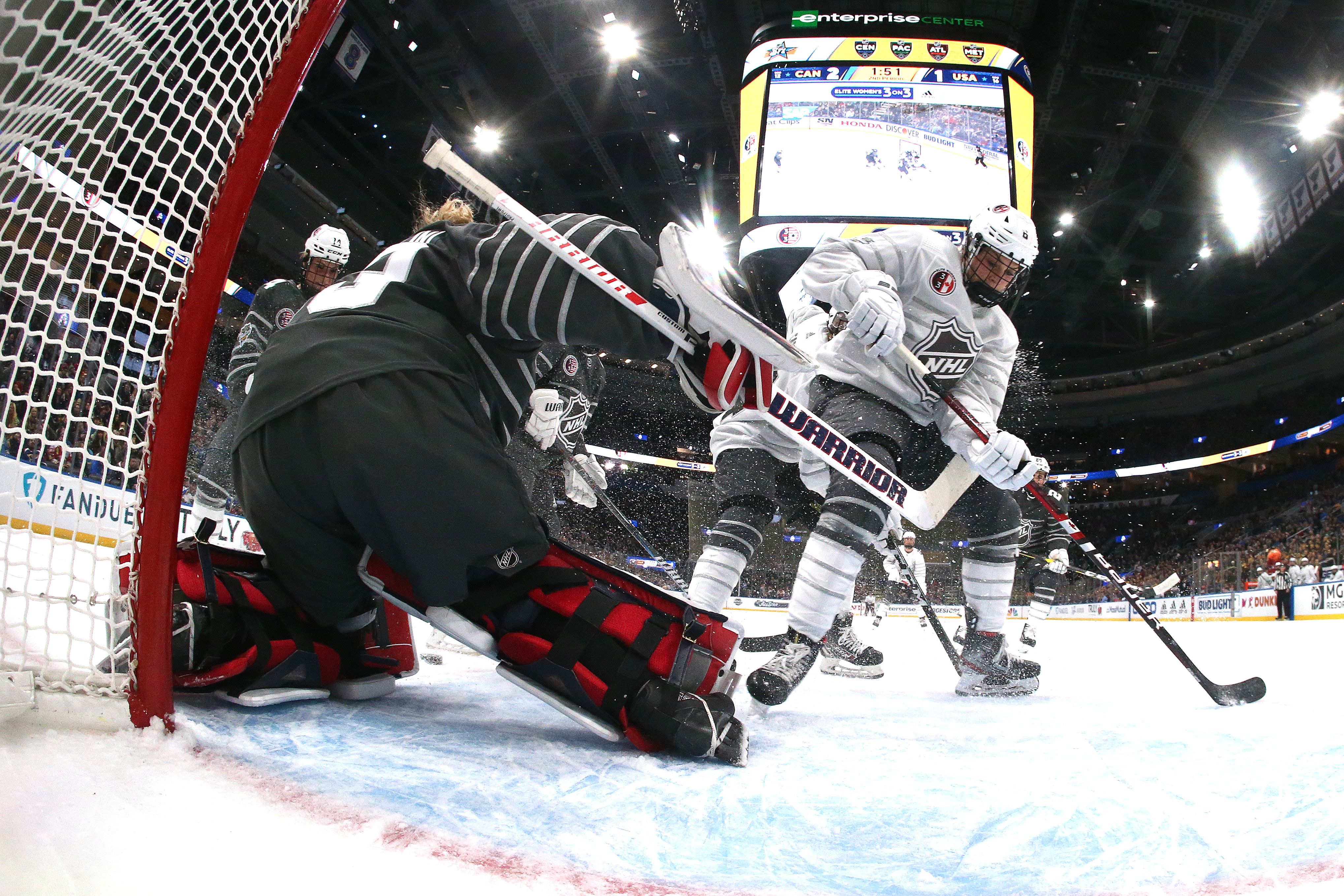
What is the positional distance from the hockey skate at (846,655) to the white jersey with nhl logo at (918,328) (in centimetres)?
90

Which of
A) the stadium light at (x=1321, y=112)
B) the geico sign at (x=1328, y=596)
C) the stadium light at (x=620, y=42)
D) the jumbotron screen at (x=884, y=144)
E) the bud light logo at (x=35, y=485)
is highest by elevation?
the stadium light at (x=1321, y=112)

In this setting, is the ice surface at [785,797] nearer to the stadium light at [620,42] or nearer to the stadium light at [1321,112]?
the stadium light at [620,42]

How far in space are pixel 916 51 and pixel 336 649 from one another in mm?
6605

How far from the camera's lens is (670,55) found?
782cm

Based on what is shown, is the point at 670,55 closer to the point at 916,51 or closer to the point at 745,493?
the point at 916,51

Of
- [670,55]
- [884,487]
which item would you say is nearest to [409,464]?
[884,487]

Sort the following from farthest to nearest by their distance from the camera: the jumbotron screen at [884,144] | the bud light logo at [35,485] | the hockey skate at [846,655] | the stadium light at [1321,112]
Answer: the stadium light at [1321,112] → the jumbotron screen at [884,144] → the hockey skate at [846,655] → the bud light logo at [35,485]

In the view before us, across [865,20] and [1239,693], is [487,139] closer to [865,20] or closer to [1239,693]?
[865,20]

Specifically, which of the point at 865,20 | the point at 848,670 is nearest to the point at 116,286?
the point at 848,670

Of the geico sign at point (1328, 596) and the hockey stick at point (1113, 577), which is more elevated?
the geico sign at point (1328, 596)

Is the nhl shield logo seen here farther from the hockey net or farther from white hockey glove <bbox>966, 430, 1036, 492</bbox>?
the hockey net

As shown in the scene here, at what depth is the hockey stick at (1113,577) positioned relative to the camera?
1808mm

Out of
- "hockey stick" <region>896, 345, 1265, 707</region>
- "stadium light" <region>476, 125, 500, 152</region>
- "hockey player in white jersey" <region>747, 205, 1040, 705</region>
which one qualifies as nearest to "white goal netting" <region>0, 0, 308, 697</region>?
"hockey player in white jersey" <region>747, 205, 1040, 705</region>

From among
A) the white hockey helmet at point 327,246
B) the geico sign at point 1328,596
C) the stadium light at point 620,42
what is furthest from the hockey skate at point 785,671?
the geico sign at point 1328,596
